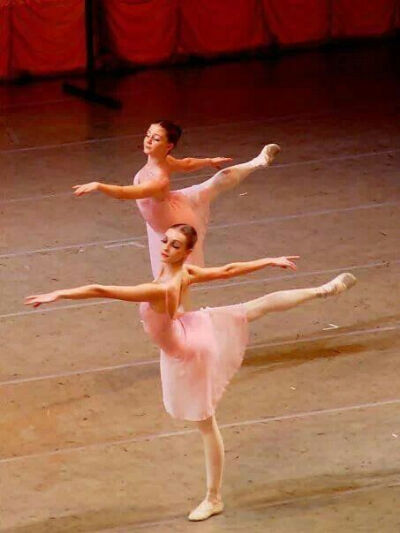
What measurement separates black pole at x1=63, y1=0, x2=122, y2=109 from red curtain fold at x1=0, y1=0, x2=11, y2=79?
63cm

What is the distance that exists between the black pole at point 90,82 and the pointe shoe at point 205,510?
6.16 meters

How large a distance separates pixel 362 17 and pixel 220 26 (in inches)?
57.1

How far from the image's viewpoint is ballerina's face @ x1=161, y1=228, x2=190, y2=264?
16.8ft

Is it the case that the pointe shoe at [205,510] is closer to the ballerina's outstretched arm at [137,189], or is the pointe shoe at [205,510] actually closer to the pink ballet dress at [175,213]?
the pink ballet dress at [175,213]

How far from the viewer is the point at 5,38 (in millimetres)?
11492

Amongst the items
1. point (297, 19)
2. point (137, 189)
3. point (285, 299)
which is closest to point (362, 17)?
point (297, 19)

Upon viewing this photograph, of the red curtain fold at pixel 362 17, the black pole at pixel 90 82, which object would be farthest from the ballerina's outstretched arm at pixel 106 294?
the red curtain fold at pixel 362 17

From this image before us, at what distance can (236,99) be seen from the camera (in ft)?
36.8

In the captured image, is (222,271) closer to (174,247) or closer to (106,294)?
(174,247)

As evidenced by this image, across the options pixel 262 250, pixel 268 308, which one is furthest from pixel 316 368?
pixel 262 250

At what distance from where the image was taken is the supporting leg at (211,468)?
5297 mm

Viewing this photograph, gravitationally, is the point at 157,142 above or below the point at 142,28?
above

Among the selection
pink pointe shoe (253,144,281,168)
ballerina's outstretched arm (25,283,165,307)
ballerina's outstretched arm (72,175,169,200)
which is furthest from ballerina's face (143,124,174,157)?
ballerina's outstretched arm (25,283,165,307)

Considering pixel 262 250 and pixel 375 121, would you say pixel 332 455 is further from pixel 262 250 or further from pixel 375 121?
pixel 375 121
